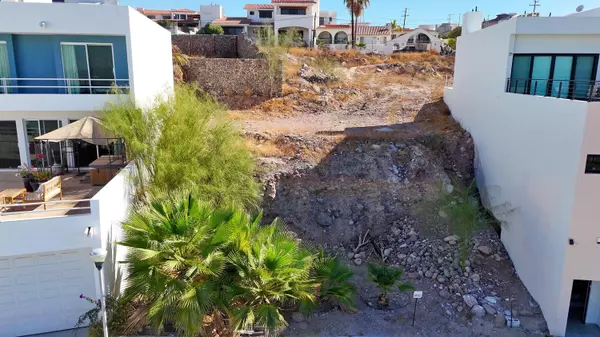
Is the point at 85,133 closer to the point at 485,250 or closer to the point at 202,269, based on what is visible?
the point at 202,269

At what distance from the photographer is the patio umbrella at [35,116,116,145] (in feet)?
38.4

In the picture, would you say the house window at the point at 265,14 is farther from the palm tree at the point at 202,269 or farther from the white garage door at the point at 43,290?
the white garage door at the point at 43,290

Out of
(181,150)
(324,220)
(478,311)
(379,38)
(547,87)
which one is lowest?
(478,311)

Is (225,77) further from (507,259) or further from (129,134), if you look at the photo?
(507,259)

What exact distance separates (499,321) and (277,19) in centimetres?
4274

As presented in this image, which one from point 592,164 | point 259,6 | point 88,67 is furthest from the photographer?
point 259,6

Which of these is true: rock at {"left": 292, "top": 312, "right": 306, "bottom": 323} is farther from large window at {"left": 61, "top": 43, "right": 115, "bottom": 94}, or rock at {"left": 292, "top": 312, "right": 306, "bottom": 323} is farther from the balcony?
large window at {"left": 61, "top": 43, "right": 115, "bottom": 94}

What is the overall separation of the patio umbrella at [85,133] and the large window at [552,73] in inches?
610

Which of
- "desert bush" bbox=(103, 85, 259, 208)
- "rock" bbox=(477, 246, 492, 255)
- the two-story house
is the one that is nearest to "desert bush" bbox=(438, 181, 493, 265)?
"rock" bbox=(477, 246, 492, 255)

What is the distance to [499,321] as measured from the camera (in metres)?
12.3

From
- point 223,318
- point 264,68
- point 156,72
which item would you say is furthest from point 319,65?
point 223,318

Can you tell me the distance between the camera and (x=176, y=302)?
8.99 m

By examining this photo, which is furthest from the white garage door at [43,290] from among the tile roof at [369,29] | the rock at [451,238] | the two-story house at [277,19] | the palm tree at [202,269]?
the tile roof at [369,29]

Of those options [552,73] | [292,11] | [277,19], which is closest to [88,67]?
[552,73]
